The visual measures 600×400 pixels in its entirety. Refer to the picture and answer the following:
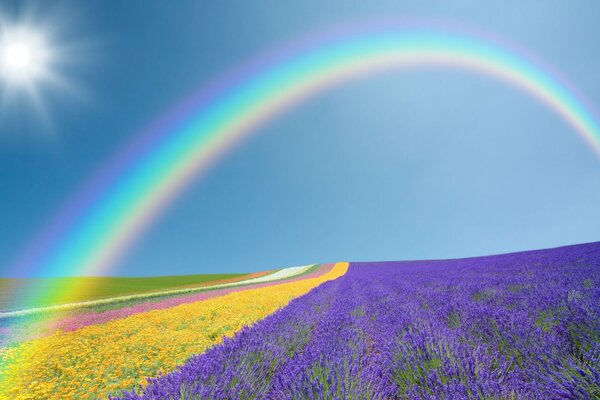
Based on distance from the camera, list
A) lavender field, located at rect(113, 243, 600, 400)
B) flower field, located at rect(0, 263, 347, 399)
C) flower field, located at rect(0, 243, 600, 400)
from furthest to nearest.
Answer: flower field, located at rect(0, 263, 347, 399) → flower field, located at rect(0, 243, 600, 400) → lavender field, located at rect(113, 243, 600, 400)

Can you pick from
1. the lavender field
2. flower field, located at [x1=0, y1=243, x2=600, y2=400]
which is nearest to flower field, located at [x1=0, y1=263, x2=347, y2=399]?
flower field, located at [x1=0, y1=243, x2=600, y2=400]

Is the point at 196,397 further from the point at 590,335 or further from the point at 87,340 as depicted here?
the point at 87,340

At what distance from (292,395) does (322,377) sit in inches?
9.7

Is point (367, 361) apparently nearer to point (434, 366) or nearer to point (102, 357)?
point (434, 366)

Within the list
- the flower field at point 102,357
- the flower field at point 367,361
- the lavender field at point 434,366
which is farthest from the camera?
the flower field at point 102,357

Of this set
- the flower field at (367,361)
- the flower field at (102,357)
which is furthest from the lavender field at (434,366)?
the flower field at (102,357)

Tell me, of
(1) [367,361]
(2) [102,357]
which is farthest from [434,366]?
(2) [102,357]

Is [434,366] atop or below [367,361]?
atop

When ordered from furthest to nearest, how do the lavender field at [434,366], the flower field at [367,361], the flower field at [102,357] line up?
the flower field at [102,357], the flower field at [367,361], the lavender field at [434,366]

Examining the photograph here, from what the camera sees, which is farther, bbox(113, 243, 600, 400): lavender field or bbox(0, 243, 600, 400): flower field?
bbox(0, 243, 600, 400): flower field

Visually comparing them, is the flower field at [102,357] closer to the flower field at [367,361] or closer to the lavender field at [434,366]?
the flower field at [367,361]

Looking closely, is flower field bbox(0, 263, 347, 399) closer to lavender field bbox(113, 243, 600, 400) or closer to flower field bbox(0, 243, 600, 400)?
flower field bbox(0, 243, 600, 400)

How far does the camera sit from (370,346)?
373cm

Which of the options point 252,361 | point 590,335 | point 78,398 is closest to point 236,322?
point 78,398
